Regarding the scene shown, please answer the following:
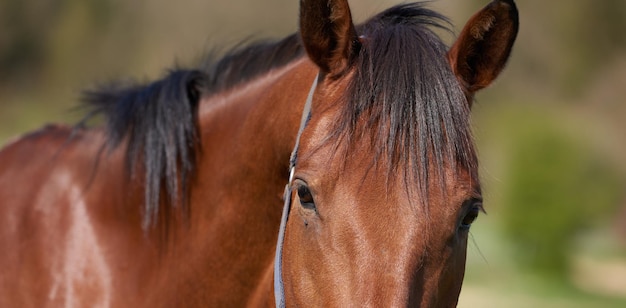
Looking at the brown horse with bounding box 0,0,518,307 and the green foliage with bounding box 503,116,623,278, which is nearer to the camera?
the brown horse with bounding box 0,0,518,307

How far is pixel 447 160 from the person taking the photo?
2.24m

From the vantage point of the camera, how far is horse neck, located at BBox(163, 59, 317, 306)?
2.74m

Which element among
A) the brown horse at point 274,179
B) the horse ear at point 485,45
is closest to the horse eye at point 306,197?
the brown horse at point 274,179

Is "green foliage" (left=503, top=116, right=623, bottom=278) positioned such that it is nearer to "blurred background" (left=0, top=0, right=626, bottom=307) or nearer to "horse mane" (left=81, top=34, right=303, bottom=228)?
"blurred background" (left=0, top=0, right=626, bottom=307)

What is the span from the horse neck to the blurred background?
35.6 feet

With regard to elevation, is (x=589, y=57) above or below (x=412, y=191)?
below

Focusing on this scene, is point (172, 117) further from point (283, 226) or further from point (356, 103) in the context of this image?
point (356, 103)

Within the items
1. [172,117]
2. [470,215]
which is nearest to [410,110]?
[470,215]

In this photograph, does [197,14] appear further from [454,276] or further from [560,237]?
[454,276]

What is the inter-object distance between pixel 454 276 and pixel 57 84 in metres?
31.5

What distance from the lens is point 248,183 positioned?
283cm

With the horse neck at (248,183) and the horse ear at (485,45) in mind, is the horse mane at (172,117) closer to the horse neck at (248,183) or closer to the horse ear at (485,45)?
the horse neck at (248,183)

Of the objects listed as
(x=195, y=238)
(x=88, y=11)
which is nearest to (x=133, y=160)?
(x=195, y=238)

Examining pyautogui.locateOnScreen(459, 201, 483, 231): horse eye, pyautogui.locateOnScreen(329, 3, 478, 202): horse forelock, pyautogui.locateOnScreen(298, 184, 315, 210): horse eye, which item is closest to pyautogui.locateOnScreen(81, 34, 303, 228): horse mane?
pyautogui.locateOnScreen(329, 3, 478, 202): horse forelock
